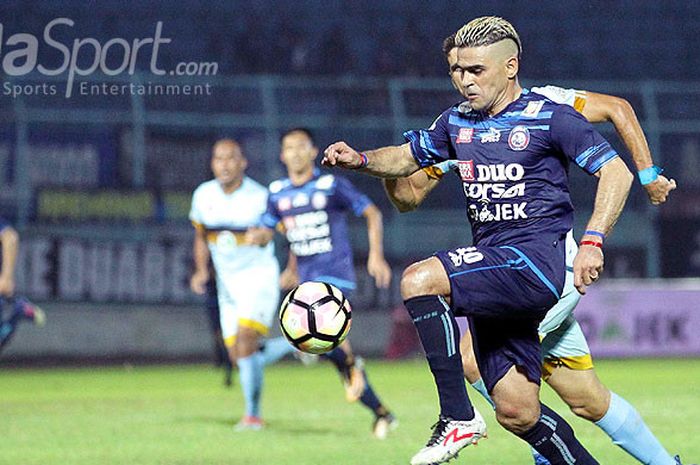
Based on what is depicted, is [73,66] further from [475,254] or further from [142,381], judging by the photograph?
[475,254]

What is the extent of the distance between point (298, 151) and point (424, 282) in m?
4.84

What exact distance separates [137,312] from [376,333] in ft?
9.33

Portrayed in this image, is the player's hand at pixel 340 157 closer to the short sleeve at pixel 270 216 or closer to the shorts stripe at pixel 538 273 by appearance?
the shorts stripe at pixel 538 273

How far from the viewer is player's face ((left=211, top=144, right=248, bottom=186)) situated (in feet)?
36.7

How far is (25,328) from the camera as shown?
15953 mm

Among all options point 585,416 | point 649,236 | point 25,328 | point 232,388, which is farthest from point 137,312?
point 585,416

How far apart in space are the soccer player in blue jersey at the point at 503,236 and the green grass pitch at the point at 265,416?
→ 212cm

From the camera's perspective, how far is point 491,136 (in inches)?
228

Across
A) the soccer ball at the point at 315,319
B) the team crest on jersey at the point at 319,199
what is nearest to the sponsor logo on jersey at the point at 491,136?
the soccer ball at the point at 315,319

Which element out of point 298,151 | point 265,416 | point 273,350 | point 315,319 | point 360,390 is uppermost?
point 298,151

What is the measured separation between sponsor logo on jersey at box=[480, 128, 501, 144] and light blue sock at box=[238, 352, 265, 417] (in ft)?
15.2

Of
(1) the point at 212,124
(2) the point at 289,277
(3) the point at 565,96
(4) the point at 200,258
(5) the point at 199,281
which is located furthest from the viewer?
(1) the point at 212,124

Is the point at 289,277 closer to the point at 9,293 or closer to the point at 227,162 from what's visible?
the point at 227,162

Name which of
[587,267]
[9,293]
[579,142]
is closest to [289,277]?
[9,293]
